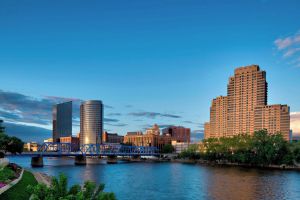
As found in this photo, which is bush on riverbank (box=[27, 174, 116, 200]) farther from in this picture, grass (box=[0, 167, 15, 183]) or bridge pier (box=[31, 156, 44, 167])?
bridge pier (box=[31, 156, 44, 167])

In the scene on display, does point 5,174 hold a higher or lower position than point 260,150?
higher

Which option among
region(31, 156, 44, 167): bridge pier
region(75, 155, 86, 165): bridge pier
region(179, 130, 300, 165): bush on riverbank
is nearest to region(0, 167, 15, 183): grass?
region(31, 156, 44, 167): bridge pier

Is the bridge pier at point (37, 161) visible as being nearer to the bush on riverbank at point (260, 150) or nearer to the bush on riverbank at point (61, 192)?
the bush on riverbank at point (260, 150)

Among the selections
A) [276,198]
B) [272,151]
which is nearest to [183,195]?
[276,198]

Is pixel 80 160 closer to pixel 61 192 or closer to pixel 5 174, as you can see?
pixel 5 174

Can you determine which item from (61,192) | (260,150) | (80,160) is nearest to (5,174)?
(61,192)

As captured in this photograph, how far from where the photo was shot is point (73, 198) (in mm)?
15000

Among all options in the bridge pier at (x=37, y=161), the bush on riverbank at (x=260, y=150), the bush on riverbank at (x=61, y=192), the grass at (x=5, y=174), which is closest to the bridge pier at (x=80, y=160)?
the bridge pier at (x=37, y=161)

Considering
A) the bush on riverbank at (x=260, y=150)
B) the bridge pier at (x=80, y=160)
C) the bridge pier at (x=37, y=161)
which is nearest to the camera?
the bush on riverbank at (x=260, y=150)

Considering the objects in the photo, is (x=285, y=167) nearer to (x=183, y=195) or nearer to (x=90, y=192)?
(x=183, y=195)

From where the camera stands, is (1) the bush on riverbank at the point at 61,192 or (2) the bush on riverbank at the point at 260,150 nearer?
Answer: (1) the bush on riverbank at the point at 61,192

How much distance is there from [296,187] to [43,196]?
80.9 m

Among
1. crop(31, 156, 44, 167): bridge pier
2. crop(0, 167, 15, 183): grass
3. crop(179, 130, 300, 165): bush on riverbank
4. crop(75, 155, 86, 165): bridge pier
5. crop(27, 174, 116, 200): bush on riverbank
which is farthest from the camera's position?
crop(75, 155, 86, 165): bridge pier

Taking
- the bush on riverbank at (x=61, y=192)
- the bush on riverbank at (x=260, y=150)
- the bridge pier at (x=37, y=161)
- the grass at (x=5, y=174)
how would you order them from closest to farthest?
1. the bush on riverbank at (x=61, y=192)
2. the grass at (x=5, y=174)
3. the bush on riverbank at (x=260, y=150)
4. the bridge pier at (x=37, y=161)
